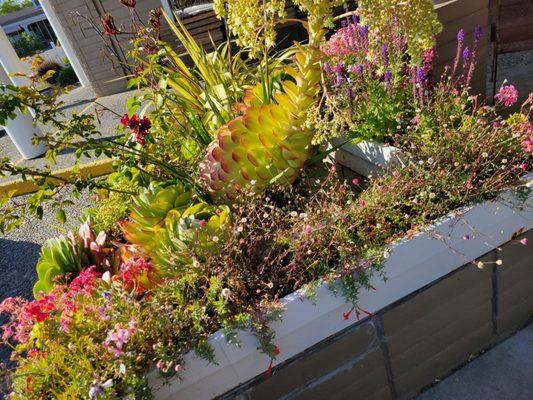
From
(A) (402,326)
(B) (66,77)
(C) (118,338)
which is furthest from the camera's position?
(B) (66,77)

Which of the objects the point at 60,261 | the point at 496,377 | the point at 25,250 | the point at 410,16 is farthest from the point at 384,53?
the point at 25,250

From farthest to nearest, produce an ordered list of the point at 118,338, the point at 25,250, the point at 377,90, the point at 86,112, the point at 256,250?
the point at 86,112 → the point at 25,250 → the point at 377,90 → the point at 256,250 → the point at 118,338

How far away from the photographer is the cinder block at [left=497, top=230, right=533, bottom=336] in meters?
2.16

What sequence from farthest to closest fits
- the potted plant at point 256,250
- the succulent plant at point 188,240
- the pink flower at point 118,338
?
the succulent plant at point 188,240 → the potted plant at point 256,250 → the pink flower at point 118,338

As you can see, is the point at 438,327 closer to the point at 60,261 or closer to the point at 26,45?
the point at 60,261

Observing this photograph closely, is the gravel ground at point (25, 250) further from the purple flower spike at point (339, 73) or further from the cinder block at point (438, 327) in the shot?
the cinder block at point (438, 327)

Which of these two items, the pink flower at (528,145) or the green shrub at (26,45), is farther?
the green shrub at (26,45)

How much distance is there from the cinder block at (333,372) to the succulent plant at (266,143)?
0.82m

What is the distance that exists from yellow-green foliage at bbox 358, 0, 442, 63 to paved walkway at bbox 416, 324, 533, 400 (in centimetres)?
158

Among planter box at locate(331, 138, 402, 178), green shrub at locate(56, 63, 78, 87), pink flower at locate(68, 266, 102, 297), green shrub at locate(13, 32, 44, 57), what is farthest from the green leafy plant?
pink flower at locate(68, 266, 102, 297)

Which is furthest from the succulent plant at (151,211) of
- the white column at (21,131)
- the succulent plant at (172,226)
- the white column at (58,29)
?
the white column at (58,29)

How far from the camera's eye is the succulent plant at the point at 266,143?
7.06 ft

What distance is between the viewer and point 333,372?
1927 mm

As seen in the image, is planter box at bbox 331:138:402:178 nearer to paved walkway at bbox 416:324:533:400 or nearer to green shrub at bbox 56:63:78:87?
paved walkway at bbox 416:324:533:400
